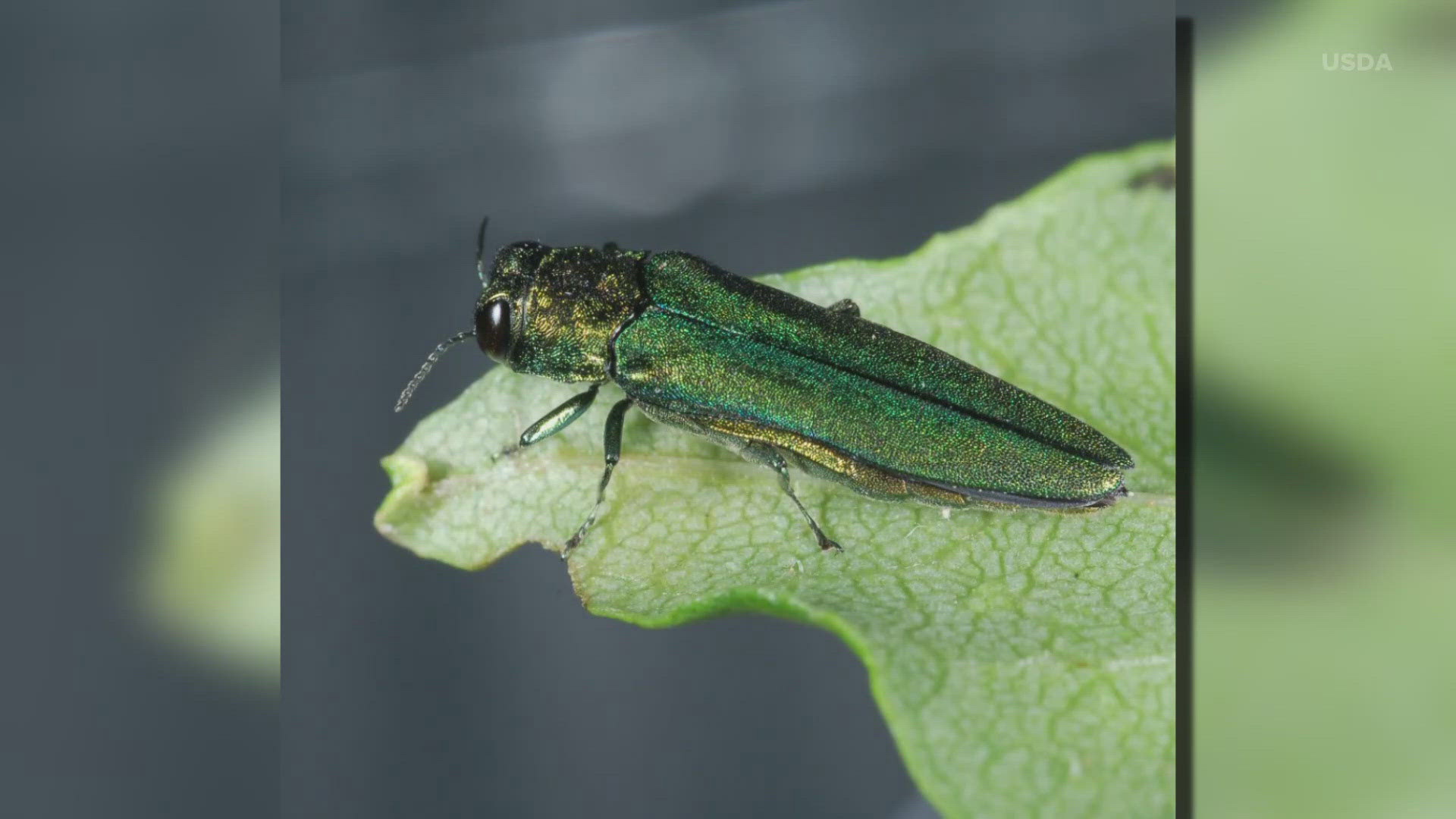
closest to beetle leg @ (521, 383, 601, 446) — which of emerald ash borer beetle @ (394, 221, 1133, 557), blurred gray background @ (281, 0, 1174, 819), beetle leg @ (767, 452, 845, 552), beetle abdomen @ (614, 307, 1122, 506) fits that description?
emerald ash borer beetle @ (394, 221, 1133, 557)

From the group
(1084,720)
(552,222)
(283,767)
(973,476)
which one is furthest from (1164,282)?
(283,767)

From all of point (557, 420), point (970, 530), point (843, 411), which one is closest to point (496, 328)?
point (557, 420)

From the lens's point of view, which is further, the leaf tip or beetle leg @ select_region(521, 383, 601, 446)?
beetle leg @ select_region(521, 383, 601, 446)

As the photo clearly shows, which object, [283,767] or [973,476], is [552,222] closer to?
[283,767]

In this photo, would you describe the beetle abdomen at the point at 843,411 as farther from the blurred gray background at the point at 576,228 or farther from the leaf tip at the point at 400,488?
the blurred gray background at the point at 576,228

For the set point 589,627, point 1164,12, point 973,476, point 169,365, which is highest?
point 1164,12

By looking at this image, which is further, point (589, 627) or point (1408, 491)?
point (589, 627)

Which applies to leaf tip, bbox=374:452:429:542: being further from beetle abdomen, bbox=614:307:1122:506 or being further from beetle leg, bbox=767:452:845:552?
beetle leg, bbox=767:452:845:552
